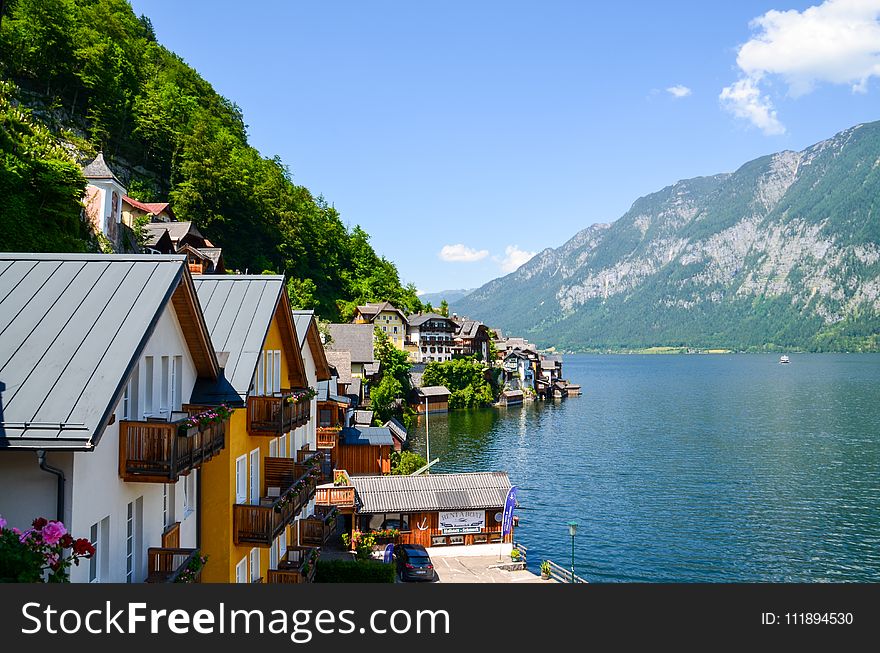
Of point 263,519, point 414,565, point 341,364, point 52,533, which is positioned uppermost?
point 341,364

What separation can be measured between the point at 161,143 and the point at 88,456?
79823 millimetres

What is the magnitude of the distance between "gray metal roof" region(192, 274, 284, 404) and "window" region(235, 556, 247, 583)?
4.48 meters

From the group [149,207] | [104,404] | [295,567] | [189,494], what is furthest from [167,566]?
[149,207]

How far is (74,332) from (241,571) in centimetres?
887

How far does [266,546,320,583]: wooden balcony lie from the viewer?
21.6 m

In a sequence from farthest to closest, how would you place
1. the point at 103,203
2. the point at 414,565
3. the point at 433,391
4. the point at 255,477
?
1. the point at 433,391
2. the point at 103,203
3. the point at 414,565
4. the point at 255,477

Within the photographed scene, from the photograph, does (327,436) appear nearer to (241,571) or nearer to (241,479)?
(241,479)

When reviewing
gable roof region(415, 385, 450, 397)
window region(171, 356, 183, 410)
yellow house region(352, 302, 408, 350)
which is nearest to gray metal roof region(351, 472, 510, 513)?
window region(171, 356, 183, 410)

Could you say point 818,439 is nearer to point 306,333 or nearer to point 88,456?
point 306,333

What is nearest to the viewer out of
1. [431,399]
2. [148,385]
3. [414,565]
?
[148,385]

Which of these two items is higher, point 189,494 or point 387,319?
point 387,319

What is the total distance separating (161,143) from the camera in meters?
83.1

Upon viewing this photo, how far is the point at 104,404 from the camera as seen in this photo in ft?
36.1
